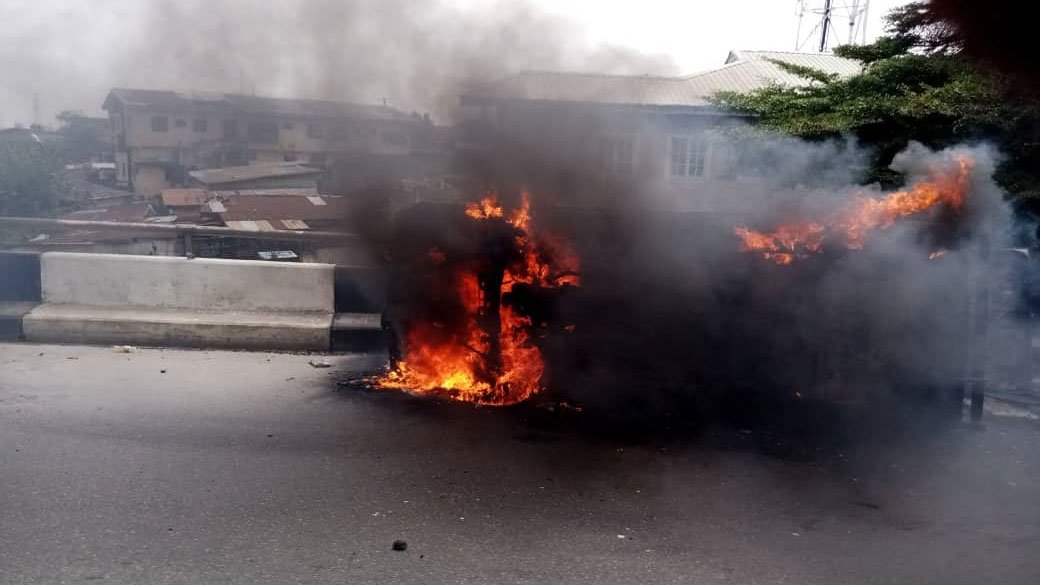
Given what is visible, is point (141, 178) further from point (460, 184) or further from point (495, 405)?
point (495, 405)

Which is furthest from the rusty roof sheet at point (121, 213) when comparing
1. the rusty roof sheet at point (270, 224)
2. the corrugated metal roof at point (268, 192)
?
the rusty roof sheet at point (270, 224)

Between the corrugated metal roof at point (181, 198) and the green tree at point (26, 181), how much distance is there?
11.5 ft

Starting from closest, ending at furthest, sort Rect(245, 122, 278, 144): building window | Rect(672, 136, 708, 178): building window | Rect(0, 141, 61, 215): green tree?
Rect(245, 122, 278, 144): building window, Rect(672, 136, 708, 178): building window, Rect(0, 141, 61, 215): green tree

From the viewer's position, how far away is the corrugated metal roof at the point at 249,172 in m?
13.5

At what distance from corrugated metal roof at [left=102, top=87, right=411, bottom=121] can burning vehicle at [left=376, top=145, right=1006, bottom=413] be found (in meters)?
2.21

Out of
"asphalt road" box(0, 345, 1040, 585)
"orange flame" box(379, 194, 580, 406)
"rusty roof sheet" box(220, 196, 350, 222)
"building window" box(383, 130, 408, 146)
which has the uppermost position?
"building window" box(383, 130, 408, 146)

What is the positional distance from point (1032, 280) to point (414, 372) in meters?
5.66

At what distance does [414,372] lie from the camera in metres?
6.07

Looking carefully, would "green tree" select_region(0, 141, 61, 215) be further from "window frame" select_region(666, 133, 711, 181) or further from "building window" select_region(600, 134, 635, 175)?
"building window" select_region(600, 134, 635, 175)

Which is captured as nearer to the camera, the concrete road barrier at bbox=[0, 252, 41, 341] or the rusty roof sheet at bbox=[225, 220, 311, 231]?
the concrete road barrier at bbox=[0, 252, 41, 341]

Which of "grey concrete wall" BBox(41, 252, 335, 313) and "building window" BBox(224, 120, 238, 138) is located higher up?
"building window" BBox(224, 120, 238, 138)

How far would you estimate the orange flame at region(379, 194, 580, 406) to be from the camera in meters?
5.75

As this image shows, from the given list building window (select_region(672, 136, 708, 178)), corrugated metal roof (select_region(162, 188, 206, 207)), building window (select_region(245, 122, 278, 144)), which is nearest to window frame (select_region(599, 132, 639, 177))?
building window (select_region(672, 136, 708, 178))

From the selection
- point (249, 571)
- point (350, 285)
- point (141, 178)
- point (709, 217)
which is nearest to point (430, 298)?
point (350, 285)
